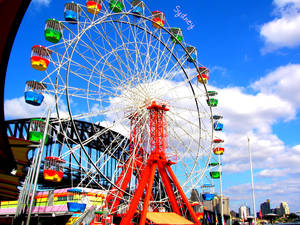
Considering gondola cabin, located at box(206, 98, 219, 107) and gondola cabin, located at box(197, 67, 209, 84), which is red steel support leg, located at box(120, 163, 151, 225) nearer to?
gondola cabin, located at box(206, 98, 219, 107)

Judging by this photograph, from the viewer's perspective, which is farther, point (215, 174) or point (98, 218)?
point (215, 174)

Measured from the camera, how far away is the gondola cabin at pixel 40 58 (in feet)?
78.5

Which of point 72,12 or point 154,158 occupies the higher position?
point 72,12

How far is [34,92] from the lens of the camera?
2475cm

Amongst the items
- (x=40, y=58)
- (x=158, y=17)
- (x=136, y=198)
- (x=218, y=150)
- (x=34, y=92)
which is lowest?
(x=136, y=198)

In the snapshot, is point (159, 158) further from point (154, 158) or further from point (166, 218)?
point (166, 218)

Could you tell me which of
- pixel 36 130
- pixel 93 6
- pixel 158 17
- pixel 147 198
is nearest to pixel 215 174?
pixel 147 198

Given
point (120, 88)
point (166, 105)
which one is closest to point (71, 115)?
point (120, 88)

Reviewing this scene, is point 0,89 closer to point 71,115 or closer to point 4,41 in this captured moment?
point 4,41

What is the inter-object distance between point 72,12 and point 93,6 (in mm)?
2064

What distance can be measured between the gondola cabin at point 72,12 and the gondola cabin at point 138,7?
5.69m

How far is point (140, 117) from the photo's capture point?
27953mm

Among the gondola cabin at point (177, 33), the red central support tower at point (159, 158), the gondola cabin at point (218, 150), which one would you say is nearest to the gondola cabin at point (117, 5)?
the gondola cabin at point (177, 33)

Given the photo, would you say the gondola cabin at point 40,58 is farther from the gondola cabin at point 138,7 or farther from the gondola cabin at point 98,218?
the gondola cabin at point 98,218
